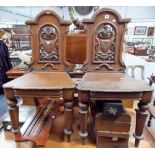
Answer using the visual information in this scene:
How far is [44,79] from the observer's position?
54.2 inches

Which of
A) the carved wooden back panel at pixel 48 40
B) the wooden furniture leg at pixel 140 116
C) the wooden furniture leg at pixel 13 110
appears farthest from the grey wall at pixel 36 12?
the wooden furniture leg at pixel 140 116

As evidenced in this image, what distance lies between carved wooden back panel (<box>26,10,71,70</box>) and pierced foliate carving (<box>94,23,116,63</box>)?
0.30 meters

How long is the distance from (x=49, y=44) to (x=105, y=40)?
1.73 ft

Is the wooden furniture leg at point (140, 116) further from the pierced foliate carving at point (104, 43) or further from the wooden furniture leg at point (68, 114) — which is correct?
the pierced foliate carving at point (104, 43)

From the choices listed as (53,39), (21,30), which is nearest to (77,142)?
(53,39)

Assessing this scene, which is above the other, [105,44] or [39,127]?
[105,44]

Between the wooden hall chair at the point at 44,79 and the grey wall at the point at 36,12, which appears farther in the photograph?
the grey wall at the point at 36,12

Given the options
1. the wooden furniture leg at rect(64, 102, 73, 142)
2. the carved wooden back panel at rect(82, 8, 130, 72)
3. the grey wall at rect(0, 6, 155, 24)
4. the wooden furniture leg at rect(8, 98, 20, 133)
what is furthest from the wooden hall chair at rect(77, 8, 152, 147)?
the grey wall at rect(0, 6, 155, 24)

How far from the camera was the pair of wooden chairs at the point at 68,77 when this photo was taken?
3.85 ft

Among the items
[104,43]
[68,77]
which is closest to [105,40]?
[104,43]

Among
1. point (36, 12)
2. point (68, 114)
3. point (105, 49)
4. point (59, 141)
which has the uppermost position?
point (36, 12)

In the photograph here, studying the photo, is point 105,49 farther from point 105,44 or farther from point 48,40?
point 48,40
